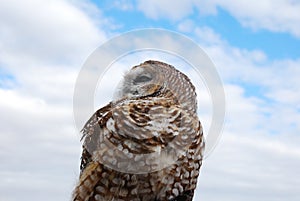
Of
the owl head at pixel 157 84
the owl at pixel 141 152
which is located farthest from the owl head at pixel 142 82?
the owl at pixel 141 152

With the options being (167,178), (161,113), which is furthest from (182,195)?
(161,113)

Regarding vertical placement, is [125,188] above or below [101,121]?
below

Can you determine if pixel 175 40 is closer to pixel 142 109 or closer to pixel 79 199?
pixel 142 109

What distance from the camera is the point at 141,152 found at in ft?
21.4

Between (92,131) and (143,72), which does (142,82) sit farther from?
(92,131)

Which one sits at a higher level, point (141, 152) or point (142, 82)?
point (142, 82)

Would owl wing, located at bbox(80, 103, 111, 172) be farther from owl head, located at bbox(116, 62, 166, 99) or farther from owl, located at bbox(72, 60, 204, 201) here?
owl head, located at bbox(116, 62, 166, 99)

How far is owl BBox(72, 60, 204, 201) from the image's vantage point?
6523 millimetres

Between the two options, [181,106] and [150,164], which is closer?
[150,164]

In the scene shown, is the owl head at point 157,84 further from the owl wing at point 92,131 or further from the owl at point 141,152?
the owl wing at point 92,131

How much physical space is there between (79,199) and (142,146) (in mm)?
875

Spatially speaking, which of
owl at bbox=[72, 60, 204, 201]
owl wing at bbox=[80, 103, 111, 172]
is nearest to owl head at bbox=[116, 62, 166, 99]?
owl at bbox=[72, 60, 204, 201]

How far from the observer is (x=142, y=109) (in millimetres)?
6773

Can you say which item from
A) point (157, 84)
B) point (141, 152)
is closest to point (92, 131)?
point (141, 152)
